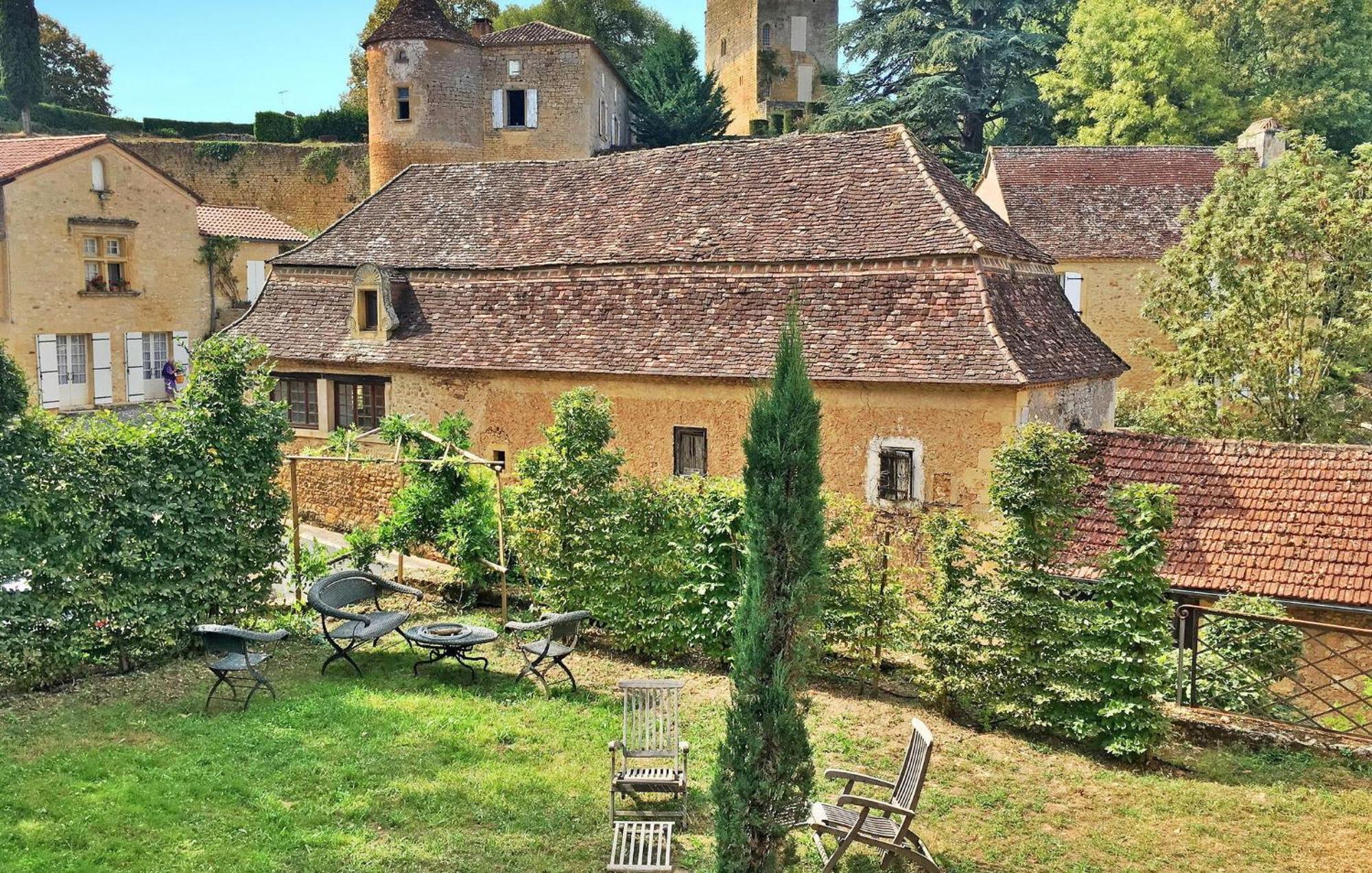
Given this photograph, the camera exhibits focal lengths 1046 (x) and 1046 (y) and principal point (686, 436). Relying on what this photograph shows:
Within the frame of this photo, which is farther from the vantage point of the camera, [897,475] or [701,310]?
[701,310]

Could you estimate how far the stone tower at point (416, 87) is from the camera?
1510 inches

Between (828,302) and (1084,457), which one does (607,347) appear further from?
(1084,457)

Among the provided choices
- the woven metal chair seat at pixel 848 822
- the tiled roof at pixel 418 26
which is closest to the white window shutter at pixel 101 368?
the tiled roof at pixel 418 26

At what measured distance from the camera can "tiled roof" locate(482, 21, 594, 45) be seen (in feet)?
132

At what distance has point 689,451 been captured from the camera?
696 inches

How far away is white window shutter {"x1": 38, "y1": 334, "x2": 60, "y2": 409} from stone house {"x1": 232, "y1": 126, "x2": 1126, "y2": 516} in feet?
37.2

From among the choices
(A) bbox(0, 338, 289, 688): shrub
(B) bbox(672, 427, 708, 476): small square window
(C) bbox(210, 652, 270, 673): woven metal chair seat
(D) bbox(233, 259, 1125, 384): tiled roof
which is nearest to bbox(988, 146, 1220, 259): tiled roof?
(D) bbox(233, 259, 1125, 384): tiled roof

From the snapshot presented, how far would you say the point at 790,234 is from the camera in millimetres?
18078

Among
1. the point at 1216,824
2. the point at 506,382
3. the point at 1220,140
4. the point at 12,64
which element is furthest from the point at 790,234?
the point at 12,64

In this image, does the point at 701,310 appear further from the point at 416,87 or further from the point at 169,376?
the point at 416,87

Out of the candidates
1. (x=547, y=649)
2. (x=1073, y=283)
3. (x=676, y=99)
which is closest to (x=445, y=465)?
(x=547, y=649)

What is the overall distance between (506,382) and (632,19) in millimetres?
43762

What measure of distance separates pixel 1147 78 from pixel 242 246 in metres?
31.6

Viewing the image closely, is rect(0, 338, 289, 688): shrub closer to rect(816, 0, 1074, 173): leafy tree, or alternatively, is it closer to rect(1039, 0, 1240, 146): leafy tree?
rect(816, 0, 1074, 173): leafy tree
